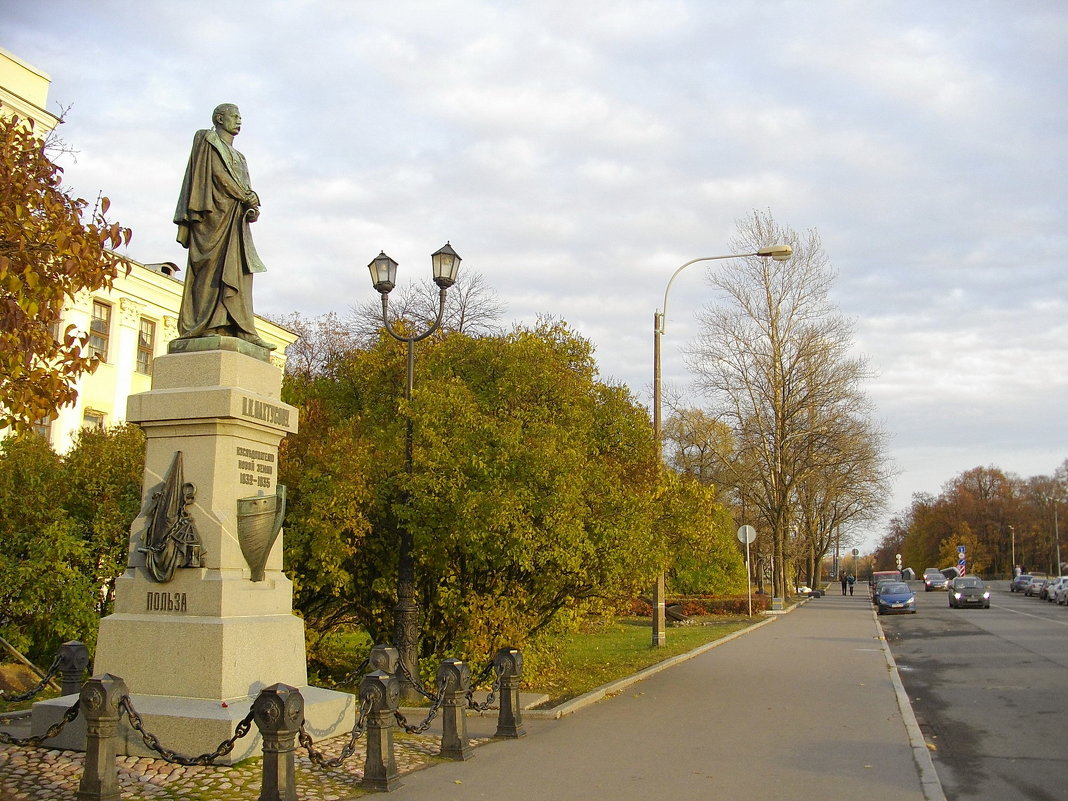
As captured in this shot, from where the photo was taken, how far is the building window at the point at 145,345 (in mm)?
32875

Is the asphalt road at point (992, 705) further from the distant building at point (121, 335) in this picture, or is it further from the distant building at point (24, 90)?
the distant building at point (24, 90)

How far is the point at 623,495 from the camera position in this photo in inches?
547

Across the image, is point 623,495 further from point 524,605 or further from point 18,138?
point 18,138

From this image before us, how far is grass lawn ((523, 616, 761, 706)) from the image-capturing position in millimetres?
14516

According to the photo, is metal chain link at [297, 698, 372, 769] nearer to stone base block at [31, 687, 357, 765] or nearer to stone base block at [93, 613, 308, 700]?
stone base block at [31, 687, 357, 765]

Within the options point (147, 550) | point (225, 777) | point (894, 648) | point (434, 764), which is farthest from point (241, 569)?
point (894, 648)

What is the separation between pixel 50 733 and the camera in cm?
745

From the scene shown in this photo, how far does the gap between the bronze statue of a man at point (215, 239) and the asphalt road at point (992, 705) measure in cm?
802

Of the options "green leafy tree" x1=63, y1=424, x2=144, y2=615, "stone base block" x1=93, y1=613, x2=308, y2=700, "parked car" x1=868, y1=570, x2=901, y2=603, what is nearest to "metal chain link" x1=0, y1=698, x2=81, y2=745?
"stone base block" x1=93, y1=613, x2=308, y2=700

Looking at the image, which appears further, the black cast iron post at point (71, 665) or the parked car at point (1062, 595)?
the parked car at point (1062, 595)

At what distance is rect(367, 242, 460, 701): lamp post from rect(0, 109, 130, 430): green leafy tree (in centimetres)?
421

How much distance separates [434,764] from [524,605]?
18.5 ft

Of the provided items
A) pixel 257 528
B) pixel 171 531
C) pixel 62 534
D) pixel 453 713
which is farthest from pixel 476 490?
pixel 62 534

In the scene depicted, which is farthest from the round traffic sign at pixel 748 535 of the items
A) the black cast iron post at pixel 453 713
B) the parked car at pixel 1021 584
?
the parked car at pixel 1021 584
